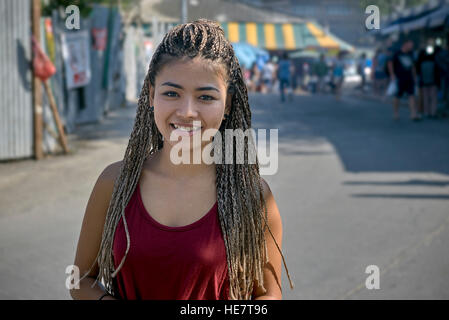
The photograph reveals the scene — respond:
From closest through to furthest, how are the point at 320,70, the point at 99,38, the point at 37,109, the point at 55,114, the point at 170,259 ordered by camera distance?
the point at 170,259
the point at 37,109
the point at 55,114
the point at 99,38
the point at 320,70

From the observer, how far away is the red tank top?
1.80 metres

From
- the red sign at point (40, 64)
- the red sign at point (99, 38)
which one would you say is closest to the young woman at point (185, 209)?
the red sign at point (40, 64)

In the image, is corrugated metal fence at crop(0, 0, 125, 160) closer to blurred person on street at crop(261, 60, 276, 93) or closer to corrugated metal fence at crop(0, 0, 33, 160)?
corrugated metal fence at crop(0, 0, 33, 160)

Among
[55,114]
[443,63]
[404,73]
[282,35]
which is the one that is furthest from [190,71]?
[282,35]

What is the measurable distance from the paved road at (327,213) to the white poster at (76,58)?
4.06 feet

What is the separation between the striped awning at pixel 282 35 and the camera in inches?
1517

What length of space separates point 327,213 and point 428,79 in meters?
9.69

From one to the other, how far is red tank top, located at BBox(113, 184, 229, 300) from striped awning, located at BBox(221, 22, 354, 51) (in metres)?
36.7

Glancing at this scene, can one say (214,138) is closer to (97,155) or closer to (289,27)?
(97,155)

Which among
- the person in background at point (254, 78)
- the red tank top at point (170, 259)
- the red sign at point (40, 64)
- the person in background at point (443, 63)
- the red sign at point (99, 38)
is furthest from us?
the person in background at point (254, 78)

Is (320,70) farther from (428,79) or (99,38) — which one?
(99,38)

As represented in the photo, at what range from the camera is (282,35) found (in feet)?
131

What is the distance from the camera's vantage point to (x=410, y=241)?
5.48 meters

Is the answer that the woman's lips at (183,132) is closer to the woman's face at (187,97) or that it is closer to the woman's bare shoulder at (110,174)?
the woman's face at (187,97)
